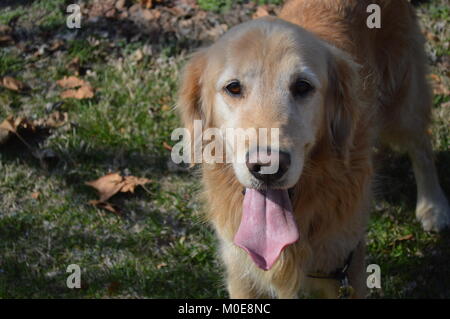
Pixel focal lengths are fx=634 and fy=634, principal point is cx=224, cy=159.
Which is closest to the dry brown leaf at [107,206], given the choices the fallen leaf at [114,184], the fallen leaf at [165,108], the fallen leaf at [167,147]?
the fallen leaf at [114,184]

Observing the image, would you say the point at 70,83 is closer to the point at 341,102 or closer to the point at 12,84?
the point at 12,84

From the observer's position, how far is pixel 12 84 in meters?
5.85

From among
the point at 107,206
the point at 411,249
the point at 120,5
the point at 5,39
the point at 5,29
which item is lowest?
the point at 411,249

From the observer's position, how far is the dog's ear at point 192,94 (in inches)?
143

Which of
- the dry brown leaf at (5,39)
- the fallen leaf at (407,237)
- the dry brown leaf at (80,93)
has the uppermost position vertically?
the dry brown leaf at (5,39)

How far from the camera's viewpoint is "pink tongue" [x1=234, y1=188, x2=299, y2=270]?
312 centimetres

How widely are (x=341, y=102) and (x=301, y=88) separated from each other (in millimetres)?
422

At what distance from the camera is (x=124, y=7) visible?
255 inches

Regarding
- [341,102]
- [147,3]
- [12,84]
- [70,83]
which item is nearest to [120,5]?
[147,3]

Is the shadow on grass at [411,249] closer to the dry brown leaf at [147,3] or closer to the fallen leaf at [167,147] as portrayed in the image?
the fallen leaf at [167,147]

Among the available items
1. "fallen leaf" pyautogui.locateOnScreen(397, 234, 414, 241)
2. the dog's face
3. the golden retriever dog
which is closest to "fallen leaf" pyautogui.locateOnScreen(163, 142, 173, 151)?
the golden retriever dog

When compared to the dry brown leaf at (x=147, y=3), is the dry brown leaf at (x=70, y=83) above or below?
below

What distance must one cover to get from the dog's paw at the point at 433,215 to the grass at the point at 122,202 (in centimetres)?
8

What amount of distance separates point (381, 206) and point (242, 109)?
2.12 m
